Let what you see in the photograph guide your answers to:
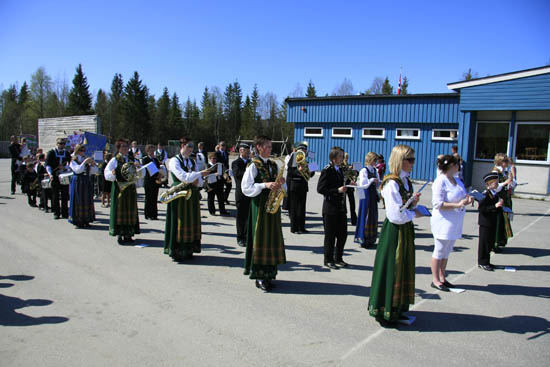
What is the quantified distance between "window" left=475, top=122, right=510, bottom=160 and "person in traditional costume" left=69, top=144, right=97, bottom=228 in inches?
621

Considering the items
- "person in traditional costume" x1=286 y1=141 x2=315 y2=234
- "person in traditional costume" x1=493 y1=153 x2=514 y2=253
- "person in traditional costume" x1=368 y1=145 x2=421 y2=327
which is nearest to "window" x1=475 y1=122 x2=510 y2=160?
"person in traditional costume" x1=493 y1=153 x2=514 y2=253

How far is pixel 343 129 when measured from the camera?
2148 centimetres

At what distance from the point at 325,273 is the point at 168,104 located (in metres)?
64.0

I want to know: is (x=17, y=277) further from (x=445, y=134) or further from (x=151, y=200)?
(x=445, y=134)

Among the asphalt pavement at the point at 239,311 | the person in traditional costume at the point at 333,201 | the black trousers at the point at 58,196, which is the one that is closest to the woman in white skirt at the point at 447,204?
the asphalt pavement at the point at 239,311

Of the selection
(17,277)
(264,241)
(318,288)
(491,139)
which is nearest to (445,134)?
(491,139)

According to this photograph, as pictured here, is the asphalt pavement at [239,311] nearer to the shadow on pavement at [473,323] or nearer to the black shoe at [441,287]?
the shadow on pavement at [473,323]

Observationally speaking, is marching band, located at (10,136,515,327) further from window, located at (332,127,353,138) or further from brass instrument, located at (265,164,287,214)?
window, located at (332,127,353,138)

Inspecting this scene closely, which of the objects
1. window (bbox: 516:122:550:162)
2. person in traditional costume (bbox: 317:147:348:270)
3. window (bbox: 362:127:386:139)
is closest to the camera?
person in traditional costume (bbox: 317:147:348:270)

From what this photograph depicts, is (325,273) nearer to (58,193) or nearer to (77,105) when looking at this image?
(58,193)

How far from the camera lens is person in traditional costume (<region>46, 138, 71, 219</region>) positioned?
31.1 feet

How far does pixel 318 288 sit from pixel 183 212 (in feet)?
8.40

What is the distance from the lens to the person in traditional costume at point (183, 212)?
625 cm

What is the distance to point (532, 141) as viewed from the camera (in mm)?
15438
